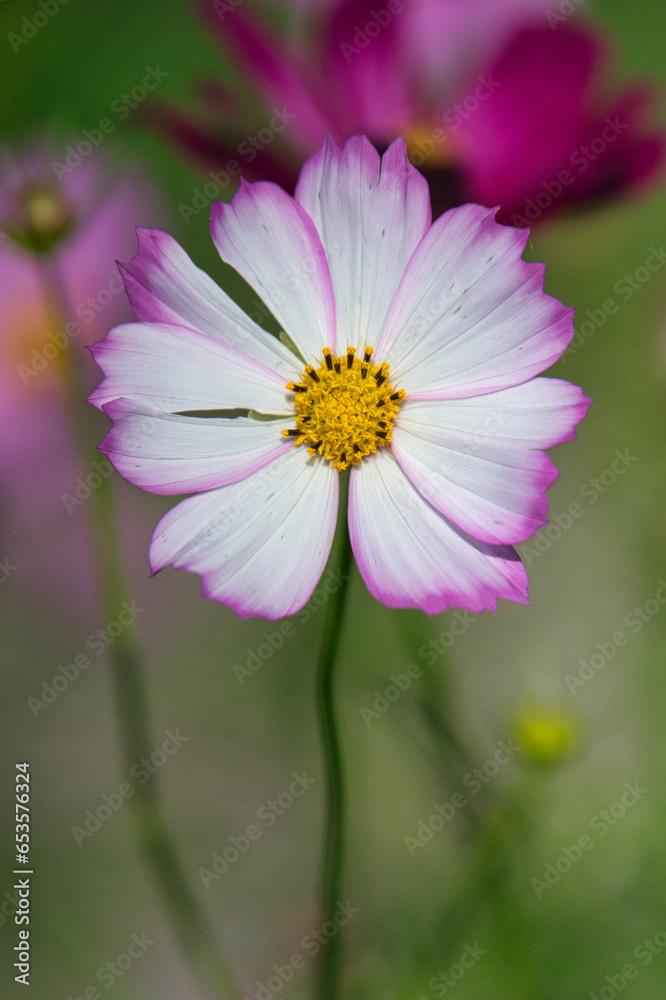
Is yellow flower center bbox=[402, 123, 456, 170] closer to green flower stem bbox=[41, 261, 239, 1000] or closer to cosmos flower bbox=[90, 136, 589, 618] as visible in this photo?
cosmos flower bbox=[90, 136, 589, 618]

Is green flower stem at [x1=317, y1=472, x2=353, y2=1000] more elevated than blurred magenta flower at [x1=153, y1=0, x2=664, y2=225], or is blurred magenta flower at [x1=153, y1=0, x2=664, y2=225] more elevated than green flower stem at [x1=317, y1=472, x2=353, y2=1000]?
blurred magenta flower at [x1=153, y1=0, x2=664, y2=225]

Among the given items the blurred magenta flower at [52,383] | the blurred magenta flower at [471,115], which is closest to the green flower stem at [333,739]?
the blurred magenta flower at [471,115]

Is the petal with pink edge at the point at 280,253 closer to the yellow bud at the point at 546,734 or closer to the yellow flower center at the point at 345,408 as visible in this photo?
the yellow flower center at the point at 345,408

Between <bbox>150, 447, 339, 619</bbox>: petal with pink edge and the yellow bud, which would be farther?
the yellow bud

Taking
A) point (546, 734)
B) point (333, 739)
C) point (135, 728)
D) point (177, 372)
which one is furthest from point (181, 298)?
point (135, 728)

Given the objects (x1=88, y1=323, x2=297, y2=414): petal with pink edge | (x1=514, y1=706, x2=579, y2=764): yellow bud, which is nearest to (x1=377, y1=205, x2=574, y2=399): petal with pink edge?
(x1=88, y1=323, x2=297, y2=414): petal with pink edge

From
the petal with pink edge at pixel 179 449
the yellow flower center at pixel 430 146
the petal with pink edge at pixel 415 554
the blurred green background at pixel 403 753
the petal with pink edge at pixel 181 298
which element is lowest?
the blurred green background at pixel 403 753

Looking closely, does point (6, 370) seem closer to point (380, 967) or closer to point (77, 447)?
point (77, 447)
